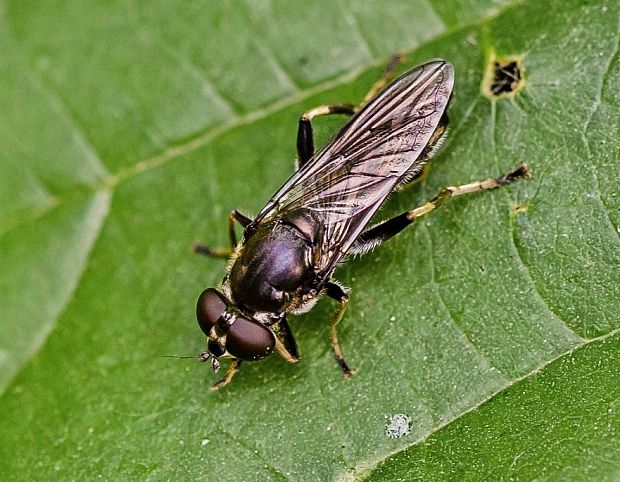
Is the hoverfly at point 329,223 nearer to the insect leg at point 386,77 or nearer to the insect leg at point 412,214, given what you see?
the insect leg at point 412,214

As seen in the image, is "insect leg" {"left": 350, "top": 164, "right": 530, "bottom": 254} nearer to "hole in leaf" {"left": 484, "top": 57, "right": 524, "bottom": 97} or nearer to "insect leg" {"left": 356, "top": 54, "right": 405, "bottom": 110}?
"hole in leaf" {"left": 484, "top": 57, "right": 524, "bottom": 97}

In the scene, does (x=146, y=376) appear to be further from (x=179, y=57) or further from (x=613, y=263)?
(x=613, y=263)

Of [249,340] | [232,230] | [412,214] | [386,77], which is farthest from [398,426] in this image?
[386,77]

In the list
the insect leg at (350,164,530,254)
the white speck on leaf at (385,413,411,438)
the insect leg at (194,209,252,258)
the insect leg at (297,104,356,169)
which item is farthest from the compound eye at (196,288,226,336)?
the white speck on leaf at (385,413,411,438)

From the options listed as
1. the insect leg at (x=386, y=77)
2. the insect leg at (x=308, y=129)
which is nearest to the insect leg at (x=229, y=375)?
the insect leg at (x=308, y=129)

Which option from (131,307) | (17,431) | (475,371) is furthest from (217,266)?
(475,371)

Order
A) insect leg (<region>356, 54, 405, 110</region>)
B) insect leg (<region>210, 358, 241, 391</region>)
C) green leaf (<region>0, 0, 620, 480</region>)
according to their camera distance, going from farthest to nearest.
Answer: insect leg (<region>356, 54, 405, 110</region>) → insect leg (<region>210, 358, 241, 391</region>) → green leaf (<region>0, 0, 620, 480</region>)
